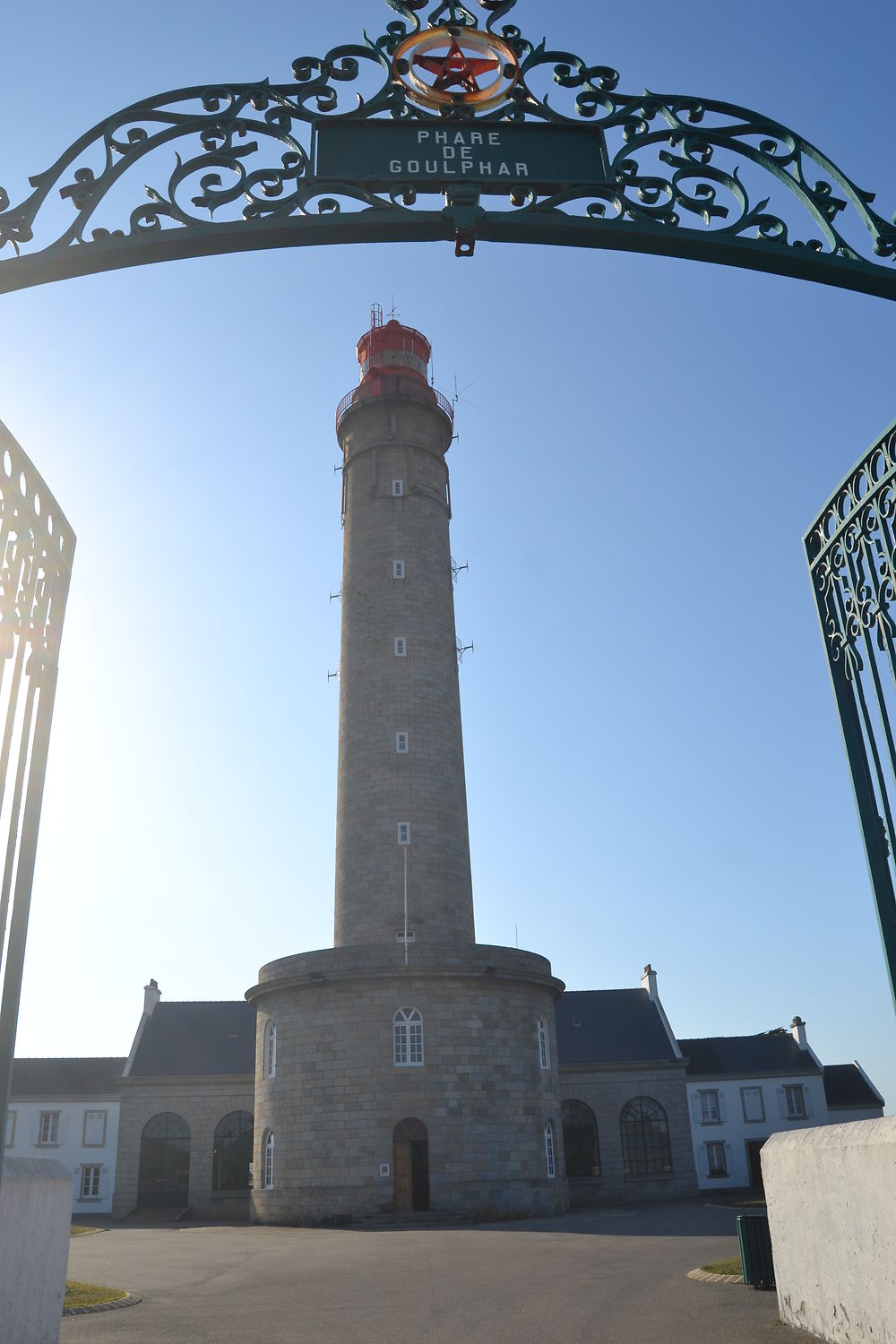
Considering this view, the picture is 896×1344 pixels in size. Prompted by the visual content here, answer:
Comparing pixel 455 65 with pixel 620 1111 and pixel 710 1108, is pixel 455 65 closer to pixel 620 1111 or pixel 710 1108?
pixel 620 1111

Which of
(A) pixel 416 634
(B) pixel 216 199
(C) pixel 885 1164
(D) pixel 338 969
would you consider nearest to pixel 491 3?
(B) pixel 216 199

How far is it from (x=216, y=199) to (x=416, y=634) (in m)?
26.2

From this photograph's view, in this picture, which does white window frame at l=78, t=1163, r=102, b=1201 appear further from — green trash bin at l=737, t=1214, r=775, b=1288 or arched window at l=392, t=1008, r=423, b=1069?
green trash bin at l=737, t=1214, r=775, b=1288

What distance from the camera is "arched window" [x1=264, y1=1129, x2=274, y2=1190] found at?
26.4 m

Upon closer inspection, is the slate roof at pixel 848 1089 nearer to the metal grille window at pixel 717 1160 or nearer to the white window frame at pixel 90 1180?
the metal grille window at pixel 717 1160

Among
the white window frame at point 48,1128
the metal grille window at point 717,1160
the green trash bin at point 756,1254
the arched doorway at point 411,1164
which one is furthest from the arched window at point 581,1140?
the green trash bin at point 756,1254

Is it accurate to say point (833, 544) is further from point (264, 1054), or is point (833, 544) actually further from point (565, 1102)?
point (565, 1102)

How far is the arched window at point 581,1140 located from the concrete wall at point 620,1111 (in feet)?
0.65

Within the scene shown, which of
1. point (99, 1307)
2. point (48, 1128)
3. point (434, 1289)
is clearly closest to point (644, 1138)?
A: point (48, 1128)

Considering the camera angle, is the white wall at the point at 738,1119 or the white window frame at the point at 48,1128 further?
the white wall at the point at 738,1119

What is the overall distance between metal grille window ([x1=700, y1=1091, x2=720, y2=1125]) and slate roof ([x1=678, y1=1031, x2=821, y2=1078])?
0.70 m

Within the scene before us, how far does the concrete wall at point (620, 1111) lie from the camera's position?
36.7 metres

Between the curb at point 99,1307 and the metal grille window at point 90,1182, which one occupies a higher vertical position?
the metal grille window at point 90,1182

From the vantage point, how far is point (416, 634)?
31156 millimetres
